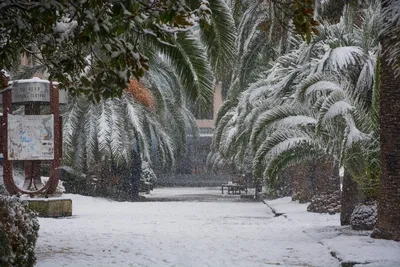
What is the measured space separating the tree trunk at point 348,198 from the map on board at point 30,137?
6.92m

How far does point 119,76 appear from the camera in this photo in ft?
22.3

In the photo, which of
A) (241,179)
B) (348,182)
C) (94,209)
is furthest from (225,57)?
(241,179)

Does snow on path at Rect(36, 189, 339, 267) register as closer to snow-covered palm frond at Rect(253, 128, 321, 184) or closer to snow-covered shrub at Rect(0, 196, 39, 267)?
snow-covered shrub at Rect(0, 196, 39, 267)

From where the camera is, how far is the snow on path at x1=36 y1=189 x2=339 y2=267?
9430 mm

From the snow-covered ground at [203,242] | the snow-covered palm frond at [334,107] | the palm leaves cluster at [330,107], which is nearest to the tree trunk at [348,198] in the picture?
the snow-covered ground at [203,242]

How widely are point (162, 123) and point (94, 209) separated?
8945 millimetres

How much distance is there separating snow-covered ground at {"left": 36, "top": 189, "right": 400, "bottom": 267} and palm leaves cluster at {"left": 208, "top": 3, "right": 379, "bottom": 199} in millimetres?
1362

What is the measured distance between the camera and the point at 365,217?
1264 centimetres

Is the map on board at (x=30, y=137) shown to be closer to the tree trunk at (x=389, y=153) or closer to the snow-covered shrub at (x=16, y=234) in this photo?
the snow-covered shrub at (x=16, y=234)

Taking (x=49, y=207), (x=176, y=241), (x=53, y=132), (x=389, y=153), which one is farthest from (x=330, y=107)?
(x=49, y=207)

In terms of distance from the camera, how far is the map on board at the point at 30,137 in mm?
16531

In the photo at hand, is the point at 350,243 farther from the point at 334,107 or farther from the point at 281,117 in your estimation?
the point at 281,117

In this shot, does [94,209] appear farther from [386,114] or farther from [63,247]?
[386,114]

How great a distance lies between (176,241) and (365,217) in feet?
11.3
